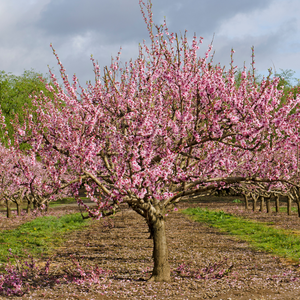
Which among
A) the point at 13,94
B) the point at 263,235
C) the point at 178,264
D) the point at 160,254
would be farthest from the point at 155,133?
the point at 13,94

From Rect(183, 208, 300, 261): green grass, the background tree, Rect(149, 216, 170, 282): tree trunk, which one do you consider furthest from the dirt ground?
the background tree

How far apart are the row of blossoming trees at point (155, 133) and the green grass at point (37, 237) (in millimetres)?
5436

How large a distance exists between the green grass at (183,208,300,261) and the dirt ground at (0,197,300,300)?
589mm

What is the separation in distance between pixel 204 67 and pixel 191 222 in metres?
14.7

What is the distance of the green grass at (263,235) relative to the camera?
39.9 feet

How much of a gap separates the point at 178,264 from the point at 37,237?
27.7 ft

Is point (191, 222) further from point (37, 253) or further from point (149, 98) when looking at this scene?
point (149, 98)

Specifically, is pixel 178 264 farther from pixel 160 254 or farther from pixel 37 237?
pixel 37 237

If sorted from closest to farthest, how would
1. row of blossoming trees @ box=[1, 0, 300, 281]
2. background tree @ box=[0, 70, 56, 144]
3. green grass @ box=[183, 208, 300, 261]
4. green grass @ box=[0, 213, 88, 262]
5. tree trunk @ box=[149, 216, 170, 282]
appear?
1. row of blossoming trees @ box=[1, 0, 300, 281]
2. tree trunk @ box=[149, 216, 170, 282]
3. green grass @ box=[183, 208, 300, 261]
4. green grass @ box=[0, 213, 88, 262]
5. background tree @ box=[0, 70, 56, 144]

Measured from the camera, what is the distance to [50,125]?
862 centimetres

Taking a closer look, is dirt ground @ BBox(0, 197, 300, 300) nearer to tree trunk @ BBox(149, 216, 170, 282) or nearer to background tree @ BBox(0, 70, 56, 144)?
tree trunk @ BBox(149, 216, 170, 282)

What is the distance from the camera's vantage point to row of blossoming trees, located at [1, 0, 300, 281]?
748 cm

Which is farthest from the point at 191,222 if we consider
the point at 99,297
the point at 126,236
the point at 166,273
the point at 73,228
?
the point at 99,297

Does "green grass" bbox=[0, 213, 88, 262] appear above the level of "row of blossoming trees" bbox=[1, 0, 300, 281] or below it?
below
